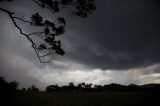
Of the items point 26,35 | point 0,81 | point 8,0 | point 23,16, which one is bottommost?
point 26,35

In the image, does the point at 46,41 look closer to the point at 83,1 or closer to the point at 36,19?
the point at 36,19

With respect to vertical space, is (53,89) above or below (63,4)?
above

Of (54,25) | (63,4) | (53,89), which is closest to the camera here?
(63,4)

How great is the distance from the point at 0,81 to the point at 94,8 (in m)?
101

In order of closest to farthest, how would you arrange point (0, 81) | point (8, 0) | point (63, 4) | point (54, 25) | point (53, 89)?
point (8, 0), point (63, 4), point (54, 25), point (0, 81), point (53, 89)

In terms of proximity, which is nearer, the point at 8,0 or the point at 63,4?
the point at 8,0

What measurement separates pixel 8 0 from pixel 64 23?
4.36 meters

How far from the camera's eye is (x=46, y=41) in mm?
15648

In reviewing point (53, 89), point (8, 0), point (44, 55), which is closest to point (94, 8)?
point (44, 55)

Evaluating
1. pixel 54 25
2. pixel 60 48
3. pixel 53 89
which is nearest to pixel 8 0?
pixel 54 25

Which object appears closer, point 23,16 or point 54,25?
point 23,16

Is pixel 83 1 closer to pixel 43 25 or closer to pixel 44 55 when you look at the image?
pixel 43 25

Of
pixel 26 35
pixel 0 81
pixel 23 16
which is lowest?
pixel 26 35

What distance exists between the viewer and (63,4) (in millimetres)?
14586
